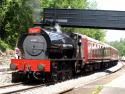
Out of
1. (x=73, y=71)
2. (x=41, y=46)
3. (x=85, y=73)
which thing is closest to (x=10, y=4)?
(x=85, y=73)

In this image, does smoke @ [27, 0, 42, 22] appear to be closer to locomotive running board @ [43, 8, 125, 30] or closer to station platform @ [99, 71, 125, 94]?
locomotive running board @ [43, 8, 125, 30]

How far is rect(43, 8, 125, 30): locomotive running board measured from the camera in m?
49.8

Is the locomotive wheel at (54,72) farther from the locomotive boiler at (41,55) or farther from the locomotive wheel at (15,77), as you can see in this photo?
the locomotive wheel at (15,77)

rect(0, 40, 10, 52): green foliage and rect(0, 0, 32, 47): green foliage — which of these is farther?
rect(0, 0, 32, 47): green foliage

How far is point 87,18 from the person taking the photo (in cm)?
5075

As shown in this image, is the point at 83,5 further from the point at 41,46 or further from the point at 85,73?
the point at 41,46

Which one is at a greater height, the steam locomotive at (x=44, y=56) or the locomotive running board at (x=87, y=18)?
the locomotive running board at (x=87, y=18)

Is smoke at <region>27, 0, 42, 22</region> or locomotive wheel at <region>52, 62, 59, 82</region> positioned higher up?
smoke at <region>27, 0, 42, 22</region>

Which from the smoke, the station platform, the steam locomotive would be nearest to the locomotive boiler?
the steam locomotive

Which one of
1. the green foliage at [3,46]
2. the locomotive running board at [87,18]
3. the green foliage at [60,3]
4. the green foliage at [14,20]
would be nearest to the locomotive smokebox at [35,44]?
the green foliage at [3,46]

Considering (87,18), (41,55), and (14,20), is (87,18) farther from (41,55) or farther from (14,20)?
(41,55)

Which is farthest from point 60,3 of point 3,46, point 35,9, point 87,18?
point 3,46

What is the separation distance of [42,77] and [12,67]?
2.45m

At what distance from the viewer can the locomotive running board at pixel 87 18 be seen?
49812 millimetres
